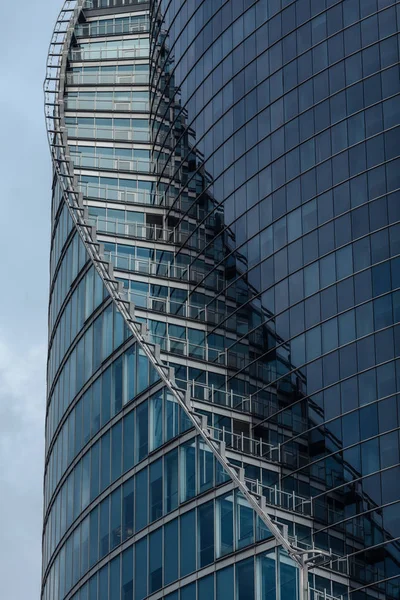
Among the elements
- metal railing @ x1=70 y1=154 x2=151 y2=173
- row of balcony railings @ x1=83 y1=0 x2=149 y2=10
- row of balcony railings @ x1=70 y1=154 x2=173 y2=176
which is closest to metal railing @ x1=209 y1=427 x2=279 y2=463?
row of balcony railings @ x1=70 y1=154 x2=173 y2=176

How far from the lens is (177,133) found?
4154 inches

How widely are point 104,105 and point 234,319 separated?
22905 mm

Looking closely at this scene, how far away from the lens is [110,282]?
91.5m

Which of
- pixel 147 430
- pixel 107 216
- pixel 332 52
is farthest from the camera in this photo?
pixel 107 216

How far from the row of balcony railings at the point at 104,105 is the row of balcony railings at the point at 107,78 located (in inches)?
71.3

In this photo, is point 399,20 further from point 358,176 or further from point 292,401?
point 292,401

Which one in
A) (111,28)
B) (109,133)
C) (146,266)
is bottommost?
(146,266)

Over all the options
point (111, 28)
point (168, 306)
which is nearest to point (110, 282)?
point (168, 306)

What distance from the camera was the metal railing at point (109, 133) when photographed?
10706 cm

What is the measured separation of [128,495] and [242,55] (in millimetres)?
29868

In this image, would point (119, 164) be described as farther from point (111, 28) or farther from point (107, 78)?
point (111, 28)

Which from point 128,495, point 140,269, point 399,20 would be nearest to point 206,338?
point 140,269

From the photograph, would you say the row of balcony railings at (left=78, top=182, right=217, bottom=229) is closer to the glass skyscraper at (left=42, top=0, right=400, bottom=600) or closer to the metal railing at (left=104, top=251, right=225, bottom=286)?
the glass skyscraper at (left=42, top=0, right=400, bottom=600)

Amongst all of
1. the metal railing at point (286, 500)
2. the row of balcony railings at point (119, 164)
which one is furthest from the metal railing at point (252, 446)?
the row of balcony railings at point (119, 164)
